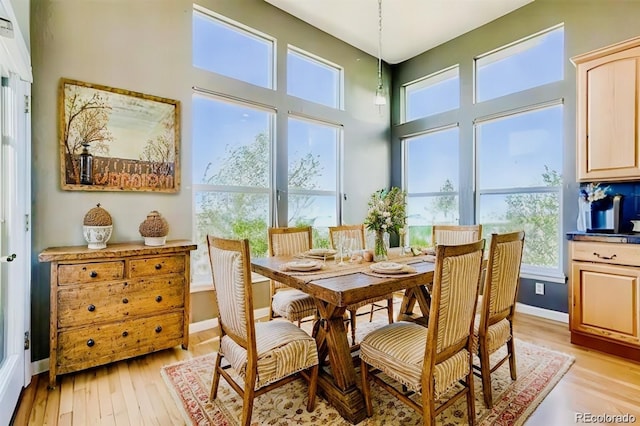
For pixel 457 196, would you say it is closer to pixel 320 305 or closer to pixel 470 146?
pixel 470 146

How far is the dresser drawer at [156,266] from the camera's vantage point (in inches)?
94.6

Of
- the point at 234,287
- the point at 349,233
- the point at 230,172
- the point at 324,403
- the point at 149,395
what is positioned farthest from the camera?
the point at 230,172

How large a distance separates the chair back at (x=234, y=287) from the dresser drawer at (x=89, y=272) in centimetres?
103

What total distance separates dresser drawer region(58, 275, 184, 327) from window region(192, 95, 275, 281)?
24.5 inches

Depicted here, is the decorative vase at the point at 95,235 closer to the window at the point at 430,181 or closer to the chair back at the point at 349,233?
the chair back at the point at 349,233

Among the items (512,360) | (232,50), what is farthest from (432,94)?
(512,360)

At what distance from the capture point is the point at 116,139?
105 inches

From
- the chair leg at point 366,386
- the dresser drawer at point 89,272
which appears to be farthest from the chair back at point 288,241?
the chair leg at point 366,386

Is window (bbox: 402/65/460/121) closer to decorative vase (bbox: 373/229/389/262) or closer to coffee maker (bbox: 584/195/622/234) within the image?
coffee maker (bbox: 584/195/622/234)

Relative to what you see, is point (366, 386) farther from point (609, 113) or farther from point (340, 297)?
point (609, 113)

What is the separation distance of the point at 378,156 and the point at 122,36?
3.46m

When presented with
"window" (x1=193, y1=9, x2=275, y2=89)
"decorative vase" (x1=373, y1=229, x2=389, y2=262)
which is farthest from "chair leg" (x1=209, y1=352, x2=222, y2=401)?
"window" (x1=193, y1=9, x2=275, y2=89)

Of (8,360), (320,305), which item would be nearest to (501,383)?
(320,305)

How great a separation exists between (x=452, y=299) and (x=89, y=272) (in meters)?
2.38
